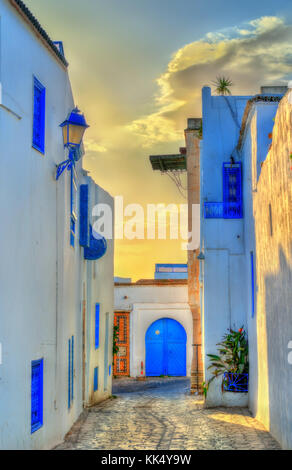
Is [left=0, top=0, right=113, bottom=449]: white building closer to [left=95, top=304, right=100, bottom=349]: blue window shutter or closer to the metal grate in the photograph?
[left=95, top=304, right=100, bottom=349]: blue window shutter

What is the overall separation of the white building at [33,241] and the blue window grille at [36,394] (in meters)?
0.01

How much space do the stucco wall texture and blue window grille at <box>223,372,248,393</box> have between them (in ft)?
5.41

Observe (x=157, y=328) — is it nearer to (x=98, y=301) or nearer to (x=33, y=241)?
(x=98, y=301)

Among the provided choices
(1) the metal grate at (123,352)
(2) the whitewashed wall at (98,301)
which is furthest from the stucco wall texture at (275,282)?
(1) the metal grate at (123,352)

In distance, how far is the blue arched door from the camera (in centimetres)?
2452

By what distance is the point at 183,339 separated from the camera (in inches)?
973

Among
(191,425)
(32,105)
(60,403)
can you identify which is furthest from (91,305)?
(32,105)

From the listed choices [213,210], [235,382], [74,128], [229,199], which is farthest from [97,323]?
[74,128]

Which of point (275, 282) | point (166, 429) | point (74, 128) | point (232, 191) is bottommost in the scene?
point (166, 429)

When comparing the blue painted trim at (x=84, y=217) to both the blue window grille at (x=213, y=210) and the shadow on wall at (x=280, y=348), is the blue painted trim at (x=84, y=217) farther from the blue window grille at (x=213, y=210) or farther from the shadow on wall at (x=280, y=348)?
the shadow on wall at (x=280, y=348)

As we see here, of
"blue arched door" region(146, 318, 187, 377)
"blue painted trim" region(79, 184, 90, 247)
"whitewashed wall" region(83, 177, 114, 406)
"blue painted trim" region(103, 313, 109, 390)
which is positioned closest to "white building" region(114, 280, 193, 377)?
"blue arched door" region(146, 318, 187, 377)

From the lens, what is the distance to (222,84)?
1589 cm

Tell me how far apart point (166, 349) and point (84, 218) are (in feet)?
43.1
